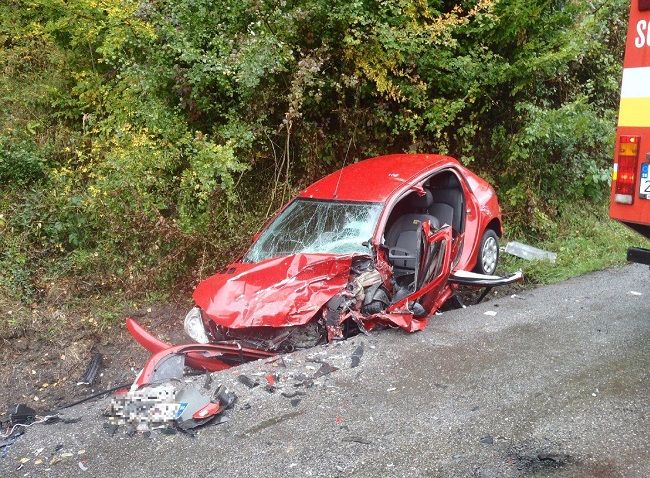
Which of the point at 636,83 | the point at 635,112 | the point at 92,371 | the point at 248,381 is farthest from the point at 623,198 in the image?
the point at 92,371

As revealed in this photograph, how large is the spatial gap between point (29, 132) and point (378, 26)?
5.16m

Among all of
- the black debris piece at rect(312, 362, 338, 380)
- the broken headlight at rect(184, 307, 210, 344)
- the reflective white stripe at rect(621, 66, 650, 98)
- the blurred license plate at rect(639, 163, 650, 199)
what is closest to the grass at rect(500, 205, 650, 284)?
the blurred license plate at rect(639, 163, 650, 199)

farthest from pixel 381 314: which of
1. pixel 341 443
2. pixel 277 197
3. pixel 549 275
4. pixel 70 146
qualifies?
pixel 70 146

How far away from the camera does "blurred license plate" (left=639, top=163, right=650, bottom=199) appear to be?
4770 millimetres

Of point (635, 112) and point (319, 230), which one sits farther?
point (319, 230)

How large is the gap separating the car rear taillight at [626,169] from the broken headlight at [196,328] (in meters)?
3.53

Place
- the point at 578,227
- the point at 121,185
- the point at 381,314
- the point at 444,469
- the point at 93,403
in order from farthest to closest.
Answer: the point at 578,227 → the point at 121,185 → the point at 381,314 → the point at 93,403 → the point at 444,469

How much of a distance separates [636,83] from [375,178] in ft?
8.06

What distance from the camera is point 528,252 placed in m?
8.25

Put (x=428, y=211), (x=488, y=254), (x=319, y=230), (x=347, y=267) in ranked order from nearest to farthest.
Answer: (x=347, y=267), (x=319, y=230), (x=428, y=211), (x=488, y=254)

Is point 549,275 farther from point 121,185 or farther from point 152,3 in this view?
point 152,3

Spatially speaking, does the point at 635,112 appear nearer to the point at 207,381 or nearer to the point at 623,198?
the point at 623,198

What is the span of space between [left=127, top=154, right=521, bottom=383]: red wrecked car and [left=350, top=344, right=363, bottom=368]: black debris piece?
0.65 ft

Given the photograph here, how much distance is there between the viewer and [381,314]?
5305 millimetres
